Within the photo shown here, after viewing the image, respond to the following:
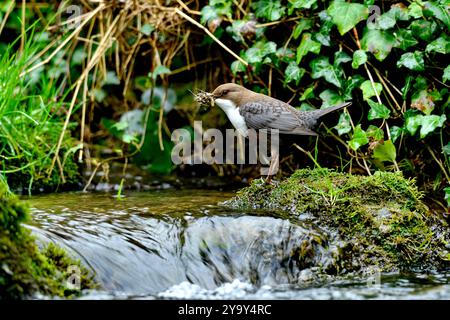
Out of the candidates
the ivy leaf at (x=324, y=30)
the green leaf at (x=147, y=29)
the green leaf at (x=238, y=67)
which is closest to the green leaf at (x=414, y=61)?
the ivy leaf at (x=324, y=30)

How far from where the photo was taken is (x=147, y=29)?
5512mm

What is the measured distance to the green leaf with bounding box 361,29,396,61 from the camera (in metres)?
4.50

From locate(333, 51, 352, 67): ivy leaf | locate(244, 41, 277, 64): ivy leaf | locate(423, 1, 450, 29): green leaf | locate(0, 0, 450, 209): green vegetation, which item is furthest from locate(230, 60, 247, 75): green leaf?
locate(423, 1, 450, 29): green leaf

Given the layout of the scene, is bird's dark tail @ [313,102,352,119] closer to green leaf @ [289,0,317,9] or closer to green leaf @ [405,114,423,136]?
green leaf @ [405,114,423,136]

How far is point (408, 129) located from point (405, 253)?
1091mm

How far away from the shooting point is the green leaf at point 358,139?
14.6ft

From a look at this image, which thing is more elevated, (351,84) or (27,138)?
(351,84)

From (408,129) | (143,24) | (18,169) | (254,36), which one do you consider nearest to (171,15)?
(143,24)

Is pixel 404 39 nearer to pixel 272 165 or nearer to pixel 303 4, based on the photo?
pixel 303 4

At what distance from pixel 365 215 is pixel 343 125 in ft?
3.61

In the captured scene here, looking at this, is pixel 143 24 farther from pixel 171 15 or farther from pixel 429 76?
pixel 429 76

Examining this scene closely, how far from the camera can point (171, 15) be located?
5488 millimetres

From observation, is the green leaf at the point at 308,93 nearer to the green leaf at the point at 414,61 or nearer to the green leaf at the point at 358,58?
the green leaf at the point at 358,58

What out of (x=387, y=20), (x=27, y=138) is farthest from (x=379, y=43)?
(x=27, y=138)
